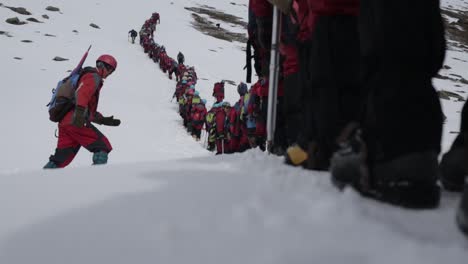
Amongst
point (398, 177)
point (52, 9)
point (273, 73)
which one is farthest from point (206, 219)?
point (52, 9)

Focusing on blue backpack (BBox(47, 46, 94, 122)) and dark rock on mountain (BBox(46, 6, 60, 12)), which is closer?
blue backpack (BBox(47, 46, 94, 122))

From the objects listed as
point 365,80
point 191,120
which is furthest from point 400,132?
point 191,120

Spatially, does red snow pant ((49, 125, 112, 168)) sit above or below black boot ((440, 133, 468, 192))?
below

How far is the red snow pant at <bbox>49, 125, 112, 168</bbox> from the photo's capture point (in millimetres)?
4168

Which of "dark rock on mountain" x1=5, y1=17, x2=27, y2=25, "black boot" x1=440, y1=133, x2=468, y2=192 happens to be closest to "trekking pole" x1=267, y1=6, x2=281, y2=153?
"black boot" x1=440, y1=133, x2=468, y2=192

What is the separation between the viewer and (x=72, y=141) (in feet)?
13.9

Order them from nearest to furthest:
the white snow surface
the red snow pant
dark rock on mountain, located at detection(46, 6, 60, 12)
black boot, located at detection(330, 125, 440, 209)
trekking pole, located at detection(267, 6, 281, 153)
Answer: the white snow surface
black boot, located at detection(330, 125, 440, 209)
trekking pole, located at detection(267, 6, 281, 153)
the red snow pant
dark rock on mountain, located at detection(46, 6, 60, 12)

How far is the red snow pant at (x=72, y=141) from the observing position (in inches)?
164

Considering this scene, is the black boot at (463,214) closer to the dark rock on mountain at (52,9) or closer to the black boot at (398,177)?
the black boot at (398,177)

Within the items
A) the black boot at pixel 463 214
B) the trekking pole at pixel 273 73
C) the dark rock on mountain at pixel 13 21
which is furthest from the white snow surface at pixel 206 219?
the dark rock on mountain at pixel 13 21

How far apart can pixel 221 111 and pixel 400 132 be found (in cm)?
684

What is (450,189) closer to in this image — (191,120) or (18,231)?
(18,231)

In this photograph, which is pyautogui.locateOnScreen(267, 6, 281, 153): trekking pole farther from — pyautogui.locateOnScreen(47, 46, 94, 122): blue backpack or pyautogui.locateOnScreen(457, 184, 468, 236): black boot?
pyautogui.locateOnScreen(47, 46, 94, 122): blue backpack

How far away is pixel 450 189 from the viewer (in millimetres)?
1222
